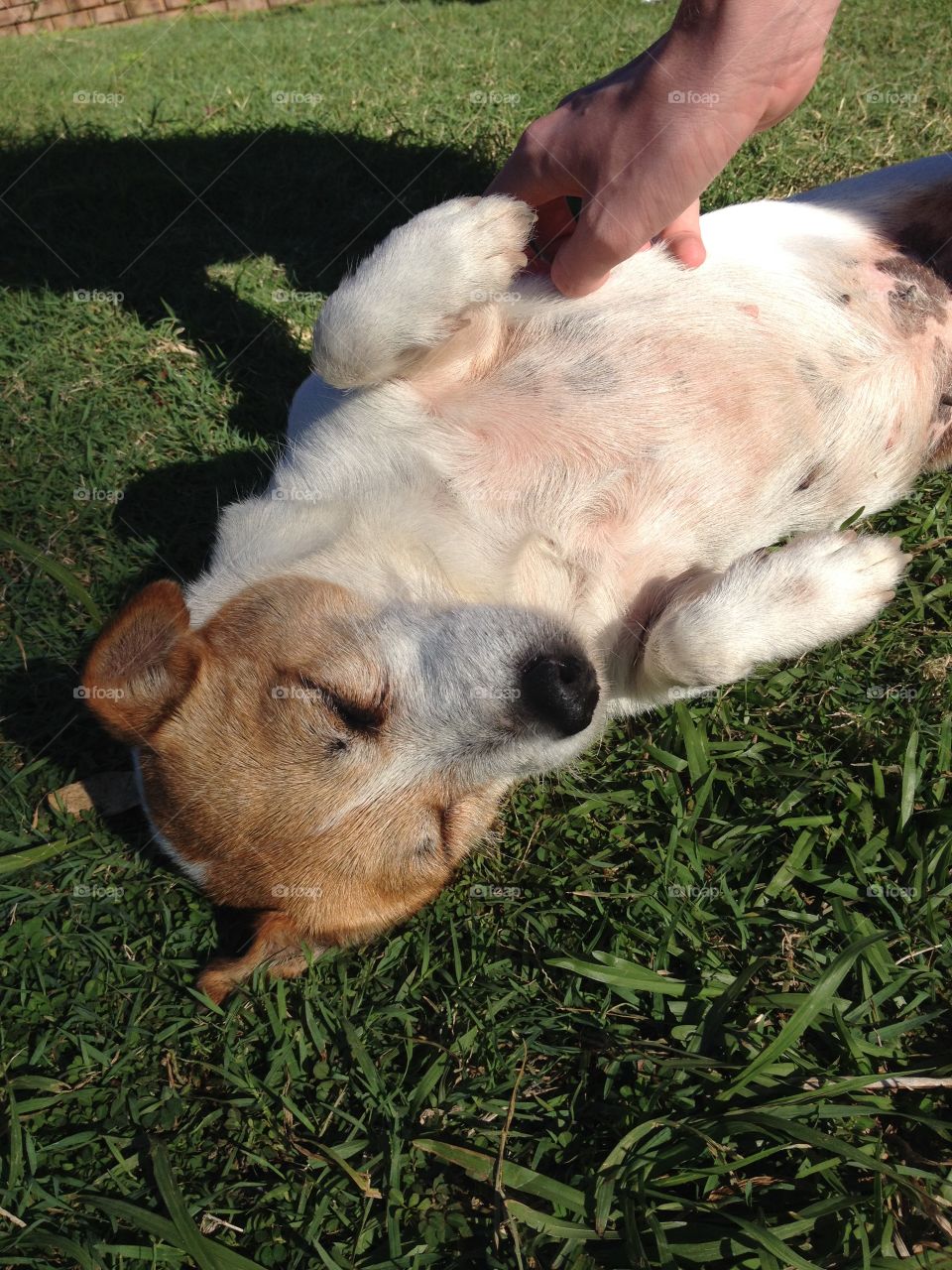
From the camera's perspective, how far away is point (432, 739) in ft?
8.87

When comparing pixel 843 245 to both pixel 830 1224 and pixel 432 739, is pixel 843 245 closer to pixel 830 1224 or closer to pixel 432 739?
pixel 432 739

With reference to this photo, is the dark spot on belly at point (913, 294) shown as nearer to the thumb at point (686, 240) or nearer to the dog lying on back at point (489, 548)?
the dog lying on back at point (489, 548)

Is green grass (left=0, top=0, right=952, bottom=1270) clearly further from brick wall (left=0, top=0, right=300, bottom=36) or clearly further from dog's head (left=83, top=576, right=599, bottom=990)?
brick wall (left=0, top=0, right=300, bottom=36)

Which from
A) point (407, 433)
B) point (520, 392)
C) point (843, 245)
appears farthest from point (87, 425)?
point (843, 245)

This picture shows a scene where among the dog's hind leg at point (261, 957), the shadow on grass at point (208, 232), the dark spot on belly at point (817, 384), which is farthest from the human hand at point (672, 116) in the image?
the dog's hind leg at point (261, 957)

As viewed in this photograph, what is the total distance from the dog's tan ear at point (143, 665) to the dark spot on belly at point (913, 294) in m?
2.84

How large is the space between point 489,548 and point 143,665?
3.95ft

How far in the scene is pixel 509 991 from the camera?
264cm

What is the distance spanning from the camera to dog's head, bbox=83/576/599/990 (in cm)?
261

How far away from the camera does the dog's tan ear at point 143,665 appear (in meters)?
2.65

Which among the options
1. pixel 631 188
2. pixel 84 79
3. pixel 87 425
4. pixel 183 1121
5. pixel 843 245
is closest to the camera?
pixel 183 1121

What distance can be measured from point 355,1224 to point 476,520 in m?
2.13

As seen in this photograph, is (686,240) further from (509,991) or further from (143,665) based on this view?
(509,991)

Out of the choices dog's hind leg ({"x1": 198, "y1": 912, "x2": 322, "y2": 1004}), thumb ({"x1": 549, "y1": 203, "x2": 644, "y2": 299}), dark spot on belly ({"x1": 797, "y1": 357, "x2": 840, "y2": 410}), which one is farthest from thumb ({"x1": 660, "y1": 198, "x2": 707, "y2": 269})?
dog's hind leg ({"x1": 198, "y1": 912, "x2": 322, "y2": 1004})
